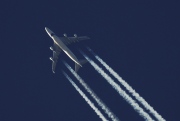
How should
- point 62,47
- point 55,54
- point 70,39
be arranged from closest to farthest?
1. point 62,47
2. point 70,39
3. point 55,54

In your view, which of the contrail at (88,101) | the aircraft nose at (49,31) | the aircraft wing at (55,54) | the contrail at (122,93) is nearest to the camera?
the contrail at (122,93)

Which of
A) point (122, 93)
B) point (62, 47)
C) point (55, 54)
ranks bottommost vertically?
point (122, 93)

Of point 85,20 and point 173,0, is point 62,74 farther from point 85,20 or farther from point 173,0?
point 173,0

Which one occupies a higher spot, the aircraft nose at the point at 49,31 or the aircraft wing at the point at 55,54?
the aircraft nose at the point at 49,31

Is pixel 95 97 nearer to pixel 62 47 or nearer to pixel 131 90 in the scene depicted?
pixel 131 90

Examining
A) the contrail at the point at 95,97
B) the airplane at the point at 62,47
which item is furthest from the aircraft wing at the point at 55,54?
the contrail at the point at 95,97

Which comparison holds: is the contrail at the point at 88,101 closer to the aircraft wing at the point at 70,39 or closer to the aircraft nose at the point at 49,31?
the aircraft wing at the point at 70,39

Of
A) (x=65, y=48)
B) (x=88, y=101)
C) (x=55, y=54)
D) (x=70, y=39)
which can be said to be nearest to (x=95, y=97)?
Result: (x=88, y=101)

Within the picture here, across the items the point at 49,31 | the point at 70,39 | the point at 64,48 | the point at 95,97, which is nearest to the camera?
the point at 95,97

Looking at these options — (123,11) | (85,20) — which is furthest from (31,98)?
(123,11)

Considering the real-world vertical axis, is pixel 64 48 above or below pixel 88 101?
above

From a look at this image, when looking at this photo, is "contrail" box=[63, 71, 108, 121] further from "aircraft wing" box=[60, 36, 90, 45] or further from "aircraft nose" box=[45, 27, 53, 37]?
"aircraft nose" box=[45, 27, 53, 37]
